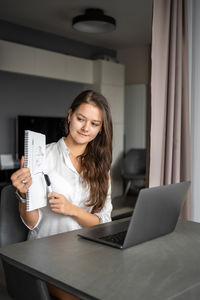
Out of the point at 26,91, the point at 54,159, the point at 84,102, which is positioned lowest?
the point at 54,159

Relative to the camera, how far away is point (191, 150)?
2.21 metres

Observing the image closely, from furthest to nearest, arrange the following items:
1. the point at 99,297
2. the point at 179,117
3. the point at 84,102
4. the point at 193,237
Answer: the point at 179,117 < the point at 84,102 < the point at 193,237 < the point at 99,297

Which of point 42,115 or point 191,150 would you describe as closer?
point 191,150

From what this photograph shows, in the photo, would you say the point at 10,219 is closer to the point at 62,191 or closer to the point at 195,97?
the point at 62,191

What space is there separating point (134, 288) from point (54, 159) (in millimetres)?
973

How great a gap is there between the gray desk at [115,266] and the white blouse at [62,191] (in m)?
0.37

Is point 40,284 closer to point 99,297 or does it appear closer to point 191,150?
point 99,297

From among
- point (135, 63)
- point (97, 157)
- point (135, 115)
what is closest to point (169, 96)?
point (97, 157)

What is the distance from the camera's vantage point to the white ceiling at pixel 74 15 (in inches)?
164

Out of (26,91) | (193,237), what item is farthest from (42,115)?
(193,237)

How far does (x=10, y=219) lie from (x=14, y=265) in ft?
1.71

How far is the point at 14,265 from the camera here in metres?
1.00

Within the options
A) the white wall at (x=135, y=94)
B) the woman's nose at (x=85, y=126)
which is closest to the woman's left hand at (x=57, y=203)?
the woman's nose at (x=85, y=126)

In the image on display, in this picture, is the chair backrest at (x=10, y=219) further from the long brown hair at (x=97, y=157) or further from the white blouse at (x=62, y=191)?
the long brown hair at (x=97, y=157)
